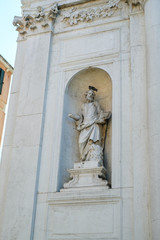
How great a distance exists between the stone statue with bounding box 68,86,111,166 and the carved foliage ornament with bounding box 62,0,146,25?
2.73 m

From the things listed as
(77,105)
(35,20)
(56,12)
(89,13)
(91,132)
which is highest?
(56,12)

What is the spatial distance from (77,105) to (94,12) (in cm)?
288

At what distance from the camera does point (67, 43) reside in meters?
12.3

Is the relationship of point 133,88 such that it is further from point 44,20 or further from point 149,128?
point 44,20

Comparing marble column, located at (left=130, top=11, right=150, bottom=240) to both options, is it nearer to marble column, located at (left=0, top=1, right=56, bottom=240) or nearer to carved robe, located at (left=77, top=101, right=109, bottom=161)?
carved robe, located at (left=77, top=101, right=109, bottom=161)

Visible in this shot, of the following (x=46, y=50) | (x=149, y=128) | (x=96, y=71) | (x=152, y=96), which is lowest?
(x=149, y=128)

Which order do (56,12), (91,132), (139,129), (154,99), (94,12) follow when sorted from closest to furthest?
(154,99) → (139,129) → (91,132) → (94,12) → (56,12)

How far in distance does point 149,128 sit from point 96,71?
10.1 ft

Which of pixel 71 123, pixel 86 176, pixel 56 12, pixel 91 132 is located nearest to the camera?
pixel 86 176

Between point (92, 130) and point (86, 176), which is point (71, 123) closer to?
point (92, 130)

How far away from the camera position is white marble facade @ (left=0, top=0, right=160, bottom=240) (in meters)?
9.30

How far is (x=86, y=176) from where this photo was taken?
33.5ft

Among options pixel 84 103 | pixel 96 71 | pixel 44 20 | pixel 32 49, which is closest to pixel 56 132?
pixel 84 103

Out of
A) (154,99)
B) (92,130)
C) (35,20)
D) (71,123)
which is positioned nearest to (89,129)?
(92,130)
